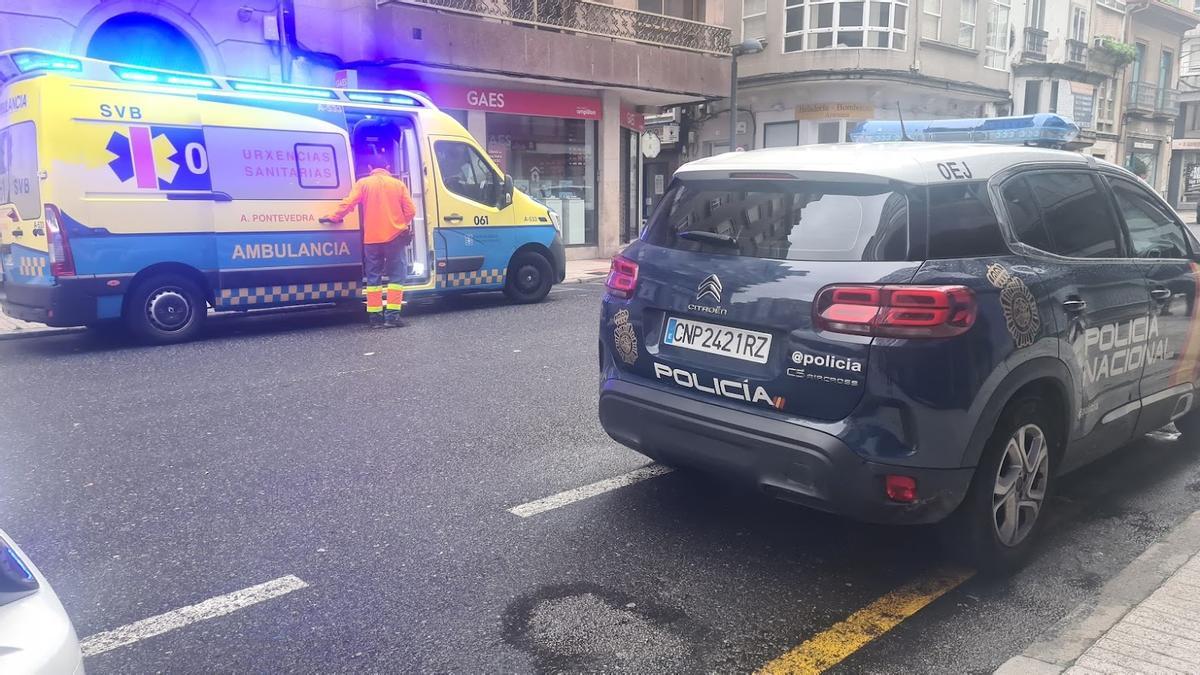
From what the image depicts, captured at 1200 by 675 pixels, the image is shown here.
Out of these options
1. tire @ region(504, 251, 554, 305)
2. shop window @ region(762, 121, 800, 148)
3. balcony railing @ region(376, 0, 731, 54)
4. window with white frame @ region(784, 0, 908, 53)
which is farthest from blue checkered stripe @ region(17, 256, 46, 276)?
shop window @ region(762, 121, 800, 148)

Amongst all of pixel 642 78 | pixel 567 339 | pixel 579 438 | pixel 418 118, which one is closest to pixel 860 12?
pixel 642 78

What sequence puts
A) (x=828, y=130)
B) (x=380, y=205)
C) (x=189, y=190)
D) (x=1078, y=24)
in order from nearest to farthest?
1. (x=189, y=190)
2. (x=380, y=205)
3. (x=828, y=130)
4. (x=1078, y=24)

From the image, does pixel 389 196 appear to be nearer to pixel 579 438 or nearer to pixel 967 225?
pixel 579 438

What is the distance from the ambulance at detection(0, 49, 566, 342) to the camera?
830 centimetres

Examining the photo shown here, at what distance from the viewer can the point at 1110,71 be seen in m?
37.8

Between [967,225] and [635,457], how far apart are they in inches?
92.3

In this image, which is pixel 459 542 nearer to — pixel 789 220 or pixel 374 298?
pixel 789 220

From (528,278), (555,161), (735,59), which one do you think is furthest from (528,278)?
(735,59)

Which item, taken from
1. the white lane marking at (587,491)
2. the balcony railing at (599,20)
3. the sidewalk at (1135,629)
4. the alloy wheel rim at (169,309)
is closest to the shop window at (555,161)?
the balcony railing at (599,20)

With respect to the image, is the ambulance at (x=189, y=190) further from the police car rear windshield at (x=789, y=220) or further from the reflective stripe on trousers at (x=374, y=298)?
→ the police car rear windshield at (x=789, y=220)

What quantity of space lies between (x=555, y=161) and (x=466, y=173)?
8906 millimetres

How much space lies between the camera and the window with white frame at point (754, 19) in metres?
27.2

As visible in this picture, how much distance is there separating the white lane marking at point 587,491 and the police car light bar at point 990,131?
3202 mm

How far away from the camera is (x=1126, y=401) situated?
423 cm
